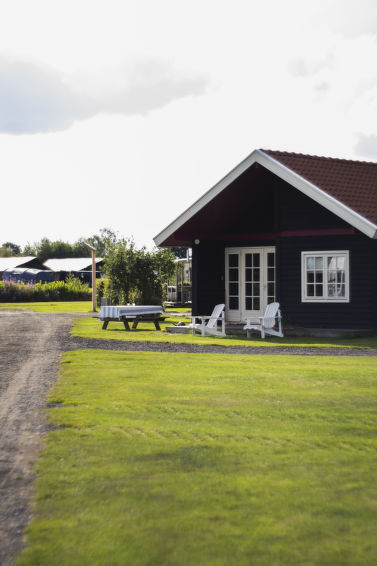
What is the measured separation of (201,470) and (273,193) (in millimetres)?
16217

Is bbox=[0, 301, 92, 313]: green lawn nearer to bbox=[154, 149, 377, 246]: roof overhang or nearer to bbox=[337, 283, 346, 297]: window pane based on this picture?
bbox=[154, 149, 377, 246]: roof overhang

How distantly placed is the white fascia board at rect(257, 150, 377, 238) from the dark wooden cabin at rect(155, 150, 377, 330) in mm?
26

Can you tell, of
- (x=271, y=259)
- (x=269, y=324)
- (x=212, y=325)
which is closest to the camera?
(x=269, y=324)

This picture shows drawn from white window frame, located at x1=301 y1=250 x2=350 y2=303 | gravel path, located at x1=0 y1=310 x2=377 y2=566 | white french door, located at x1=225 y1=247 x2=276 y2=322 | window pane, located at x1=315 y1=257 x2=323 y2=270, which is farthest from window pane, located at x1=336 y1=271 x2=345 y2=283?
gravel path, located at x1=0 y1=310 x2=377 y2=566

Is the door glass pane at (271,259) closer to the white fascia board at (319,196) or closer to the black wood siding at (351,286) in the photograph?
the black wood siding at (351,286)

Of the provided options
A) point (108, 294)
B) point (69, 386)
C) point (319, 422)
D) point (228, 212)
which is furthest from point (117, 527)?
point (108, 294)

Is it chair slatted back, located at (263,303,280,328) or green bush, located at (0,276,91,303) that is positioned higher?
green bush, located at (0,276,91,303)

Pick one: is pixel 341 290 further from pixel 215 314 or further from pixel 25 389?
pixel 25 389

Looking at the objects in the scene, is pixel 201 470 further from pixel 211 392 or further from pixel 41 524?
pixel 211 392

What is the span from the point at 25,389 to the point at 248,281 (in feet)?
40.8

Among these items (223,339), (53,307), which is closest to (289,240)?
(223,339)

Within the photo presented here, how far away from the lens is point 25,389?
29.5 ft

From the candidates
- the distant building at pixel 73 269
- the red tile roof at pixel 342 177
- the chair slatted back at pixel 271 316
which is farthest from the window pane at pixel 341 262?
the distant building at pixel 73 269

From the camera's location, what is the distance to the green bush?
4588 cm
